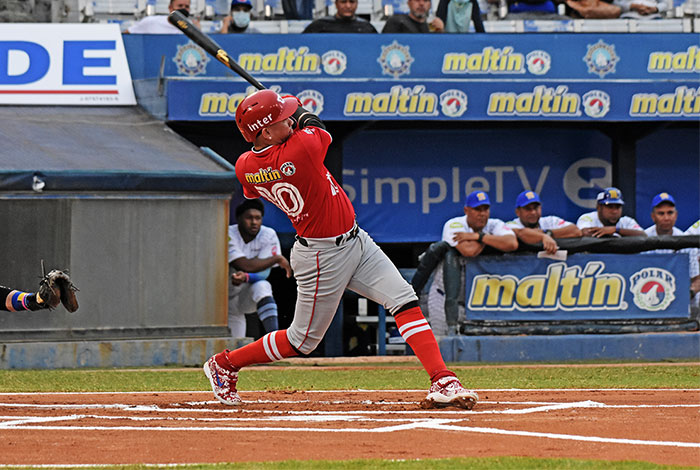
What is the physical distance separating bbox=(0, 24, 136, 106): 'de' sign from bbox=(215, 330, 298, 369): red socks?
7539mm

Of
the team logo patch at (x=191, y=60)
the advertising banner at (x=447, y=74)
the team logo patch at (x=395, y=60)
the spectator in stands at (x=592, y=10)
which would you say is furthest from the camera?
the spectator in stands at (x=592, y=10)

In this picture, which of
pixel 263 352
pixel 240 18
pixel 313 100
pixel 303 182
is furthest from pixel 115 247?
pixel 303 182

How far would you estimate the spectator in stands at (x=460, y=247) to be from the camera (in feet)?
39.3

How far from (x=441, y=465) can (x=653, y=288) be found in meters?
8.44

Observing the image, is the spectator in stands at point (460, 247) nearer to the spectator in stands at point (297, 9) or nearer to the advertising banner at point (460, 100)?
the advertising banner at point (460, 100)

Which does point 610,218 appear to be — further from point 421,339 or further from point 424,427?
point 424,427

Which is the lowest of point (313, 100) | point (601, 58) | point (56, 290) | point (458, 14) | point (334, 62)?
point (56, 290)

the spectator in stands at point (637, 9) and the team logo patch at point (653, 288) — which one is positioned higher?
the spectator in stands at point (637, 9)

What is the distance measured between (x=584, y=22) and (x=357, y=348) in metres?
5.69

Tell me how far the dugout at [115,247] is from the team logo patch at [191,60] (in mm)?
1355

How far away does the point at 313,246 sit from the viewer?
698 centimetres

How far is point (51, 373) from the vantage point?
1071 centimetres

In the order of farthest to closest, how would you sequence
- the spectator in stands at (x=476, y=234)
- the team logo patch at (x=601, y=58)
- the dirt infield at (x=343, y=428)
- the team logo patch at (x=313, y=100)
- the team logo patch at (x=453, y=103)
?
the team logo patch at (x=601, y=58) → the team logo patch at (x=453, y=103) → the team logo patch at (x=313, y=100) → the spectator in stands at (x=476, y=234) → the dirt infield at (x=343, y=428)

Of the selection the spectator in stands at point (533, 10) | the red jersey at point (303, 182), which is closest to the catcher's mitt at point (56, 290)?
the red jersey at point (303, 182)
